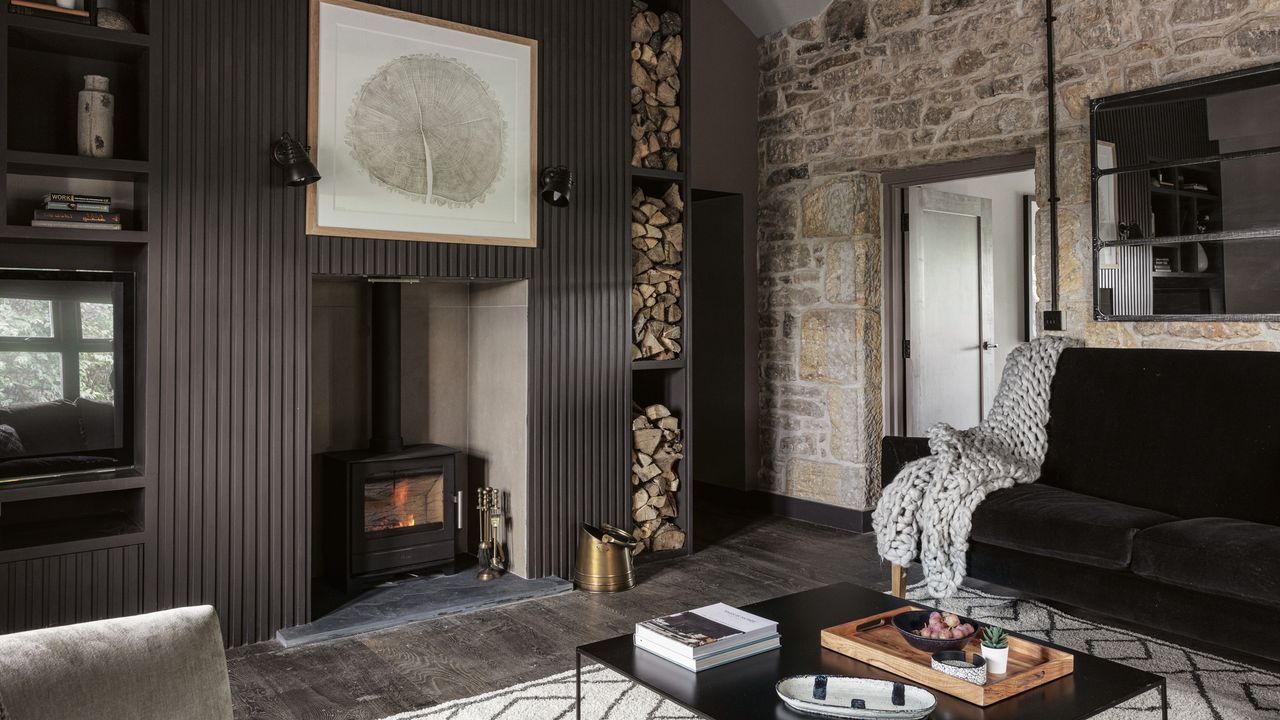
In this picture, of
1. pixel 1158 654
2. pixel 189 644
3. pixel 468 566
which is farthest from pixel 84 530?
pixel 1158 654

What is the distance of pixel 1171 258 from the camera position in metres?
3.85

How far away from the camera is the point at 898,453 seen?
3971 mm

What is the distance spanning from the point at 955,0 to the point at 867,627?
347cm

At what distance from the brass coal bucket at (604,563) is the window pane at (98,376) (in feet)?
6.06

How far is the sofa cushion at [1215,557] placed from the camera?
2684 mm

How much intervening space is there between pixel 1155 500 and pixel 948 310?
2.26 metres

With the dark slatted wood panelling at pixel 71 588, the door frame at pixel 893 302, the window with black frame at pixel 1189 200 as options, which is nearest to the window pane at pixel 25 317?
the dark slatted wood panelling at pixel 71 588

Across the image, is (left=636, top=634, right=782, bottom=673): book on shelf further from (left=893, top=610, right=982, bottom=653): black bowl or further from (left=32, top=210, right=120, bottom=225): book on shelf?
(left=32, top=210, right=120, bottom=225): book on shelf

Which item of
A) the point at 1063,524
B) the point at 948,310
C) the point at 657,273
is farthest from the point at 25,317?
the point at 948,310

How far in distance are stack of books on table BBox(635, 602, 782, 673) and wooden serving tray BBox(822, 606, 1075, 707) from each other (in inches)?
6.3

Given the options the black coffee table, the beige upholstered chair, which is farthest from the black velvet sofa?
the beige upholstered chair

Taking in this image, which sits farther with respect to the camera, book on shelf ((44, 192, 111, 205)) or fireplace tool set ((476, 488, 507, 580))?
fireplace tool set ((476, 488, 507, 580))

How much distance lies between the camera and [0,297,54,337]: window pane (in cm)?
301

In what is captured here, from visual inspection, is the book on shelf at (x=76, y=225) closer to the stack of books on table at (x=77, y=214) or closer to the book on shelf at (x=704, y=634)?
the stack of books on table at (x=77, y=214)
